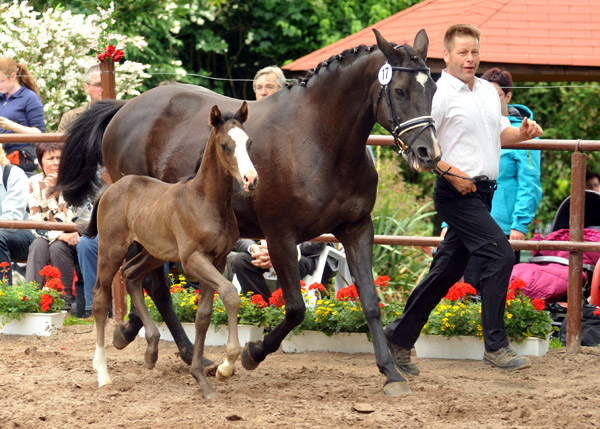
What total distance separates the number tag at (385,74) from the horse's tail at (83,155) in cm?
239

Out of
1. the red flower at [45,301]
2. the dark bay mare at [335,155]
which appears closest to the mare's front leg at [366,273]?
the dark bay mare at [335,155]

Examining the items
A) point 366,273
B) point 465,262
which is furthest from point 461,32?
point 366,273

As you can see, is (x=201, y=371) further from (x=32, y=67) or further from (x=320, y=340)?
(x=32, y=67)

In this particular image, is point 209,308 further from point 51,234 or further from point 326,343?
point 51,234

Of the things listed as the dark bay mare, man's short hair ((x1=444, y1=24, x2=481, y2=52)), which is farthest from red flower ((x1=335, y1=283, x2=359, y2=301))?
man's short hair ((x1=444, y1=24, x2=481, y2=52))

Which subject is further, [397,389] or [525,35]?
[525,35]

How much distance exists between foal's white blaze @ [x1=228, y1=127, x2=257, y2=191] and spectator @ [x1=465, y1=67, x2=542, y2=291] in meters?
2.89

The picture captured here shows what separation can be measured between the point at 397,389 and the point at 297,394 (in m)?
0.54

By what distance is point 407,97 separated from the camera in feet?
16.3

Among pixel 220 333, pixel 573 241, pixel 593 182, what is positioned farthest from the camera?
pixel 593 182

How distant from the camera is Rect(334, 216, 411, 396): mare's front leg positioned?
525cm

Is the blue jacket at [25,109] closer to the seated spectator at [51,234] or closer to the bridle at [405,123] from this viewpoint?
the seated spectator at [51,234]

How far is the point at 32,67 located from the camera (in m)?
11.9

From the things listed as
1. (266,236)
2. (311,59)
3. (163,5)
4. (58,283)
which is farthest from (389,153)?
(266,236)
